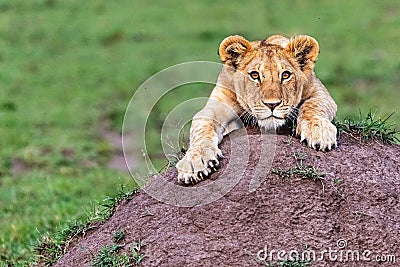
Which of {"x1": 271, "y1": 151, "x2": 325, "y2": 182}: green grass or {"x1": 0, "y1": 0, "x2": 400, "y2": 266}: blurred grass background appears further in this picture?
{"x1": 0, "y1": 0, "x2": 400, "y2": 266}: blurred grass background

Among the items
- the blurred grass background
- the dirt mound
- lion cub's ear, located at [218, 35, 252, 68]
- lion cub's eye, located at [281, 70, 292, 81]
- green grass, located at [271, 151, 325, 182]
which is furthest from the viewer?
the blurred grass background

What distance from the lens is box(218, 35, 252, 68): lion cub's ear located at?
5219 millimetres

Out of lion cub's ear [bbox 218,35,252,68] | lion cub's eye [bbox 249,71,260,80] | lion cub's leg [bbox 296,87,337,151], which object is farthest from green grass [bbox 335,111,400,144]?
lion cub's ear [bbox 218,35,252,68]

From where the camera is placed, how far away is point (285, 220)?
4.59 meters

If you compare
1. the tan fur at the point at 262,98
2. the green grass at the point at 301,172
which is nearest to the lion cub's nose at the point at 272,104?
the tan fur at the point at 262,98

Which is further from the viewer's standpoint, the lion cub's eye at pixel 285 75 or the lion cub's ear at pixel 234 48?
the lion cub's ear at pixel 234 48

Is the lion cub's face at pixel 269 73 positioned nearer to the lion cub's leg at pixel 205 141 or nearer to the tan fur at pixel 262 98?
the tan fur at pixel 262 98

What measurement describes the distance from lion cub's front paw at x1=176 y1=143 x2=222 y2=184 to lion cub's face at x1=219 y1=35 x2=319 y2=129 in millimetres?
465

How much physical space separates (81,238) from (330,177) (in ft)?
5.94

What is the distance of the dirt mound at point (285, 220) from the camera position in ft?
14.6

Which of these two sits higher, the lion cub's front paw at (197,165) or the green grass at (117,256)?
the lion cub's front paw at (197,165)

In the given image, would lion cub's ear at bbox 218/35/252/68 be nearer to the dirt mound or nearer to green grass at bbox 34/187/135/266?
the dirt mound

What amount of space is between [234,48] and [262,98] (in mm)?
465

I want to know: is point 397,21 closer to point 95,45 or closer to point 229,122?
point 95,45
